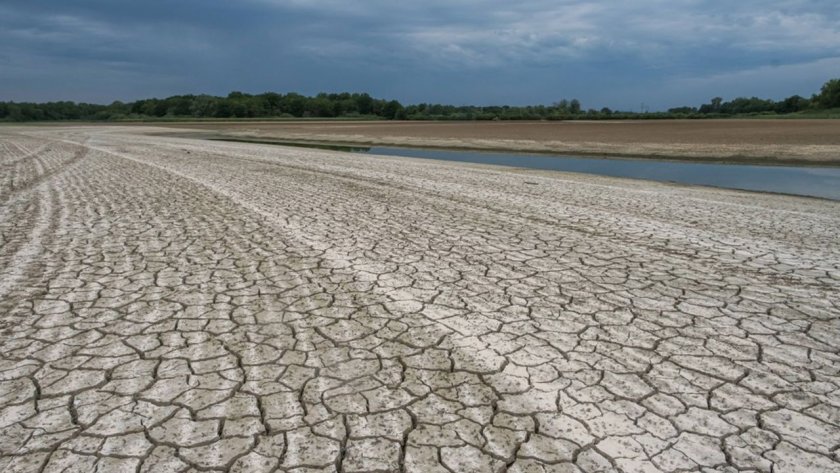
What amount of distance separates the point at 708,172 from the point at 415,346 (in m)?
18.3

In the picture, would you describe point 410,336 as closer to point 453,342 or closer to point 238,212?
point 453,342

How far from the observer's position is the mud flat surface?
2.60 m

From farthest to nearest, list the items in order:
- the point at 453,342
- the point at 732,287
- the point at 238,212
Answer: the point at 238,212
the point at 732,287
the point at 453,342

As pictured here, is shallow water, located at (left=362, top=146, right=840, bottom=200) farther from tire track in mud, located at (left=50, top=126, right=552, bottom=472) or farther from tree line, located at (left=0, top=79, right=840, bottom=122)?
tree line, located at (left=0, top=79, right=840, bottom=122)

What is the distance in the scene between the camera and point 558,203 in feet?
32.7

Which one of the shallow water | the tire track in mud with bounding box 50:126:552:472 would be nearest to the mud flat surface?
the tire track in mud with bounding box 50:126:552:472

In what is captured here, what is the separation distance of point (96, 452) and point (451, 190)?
949 cm

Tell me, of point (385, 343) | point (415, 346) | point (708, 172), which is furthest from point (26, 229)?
point (708, 172)

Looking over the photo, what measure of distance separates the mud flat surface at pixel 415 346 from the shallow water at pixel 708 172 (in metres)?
7.98

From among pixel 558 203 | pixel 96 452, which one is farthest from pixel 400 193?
pixel 96 452

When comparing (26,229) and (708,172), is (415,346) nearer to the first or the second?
(26,229)

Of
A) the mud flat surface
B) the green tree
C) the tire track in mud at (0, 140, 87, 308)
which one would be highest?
the green tree

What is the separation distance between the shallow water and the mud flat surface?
7.98 metres

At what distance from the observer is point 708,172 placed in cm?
1866
